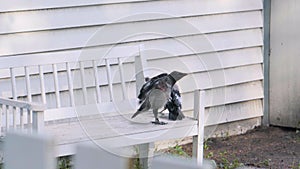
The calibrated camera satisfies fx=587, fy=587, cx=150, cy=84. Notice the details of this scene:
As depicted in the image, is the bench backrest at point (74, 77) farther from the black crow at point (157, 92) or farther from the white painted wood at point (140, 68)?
the black crow at point (157, 92)

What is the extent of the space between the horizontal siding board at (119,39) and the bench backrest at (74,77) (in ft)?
0.47

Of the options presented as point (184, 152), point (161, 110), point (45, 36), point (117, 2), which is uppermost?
point (117, 2)

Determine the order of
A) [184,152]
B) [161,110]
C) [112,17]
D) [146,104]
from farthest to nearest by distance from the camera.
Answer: [184,152] < [112,17] < [161,110] < [146,104]

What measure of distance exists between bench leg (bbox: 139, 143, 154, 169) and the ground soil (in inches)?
30.1

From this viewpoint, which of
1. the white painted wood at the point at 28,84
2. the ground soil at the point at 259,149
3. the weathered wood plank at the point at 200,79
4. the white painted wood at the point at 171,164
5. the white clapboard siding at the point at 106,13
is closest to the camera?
the white painted wood at the point at 171,164

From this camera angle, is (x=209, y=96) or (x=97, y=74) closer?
(x=97, y=74)

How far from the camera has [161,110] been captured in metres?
3.98

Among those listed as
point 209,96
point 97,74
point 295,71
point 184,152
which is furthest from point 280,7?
point 97,74

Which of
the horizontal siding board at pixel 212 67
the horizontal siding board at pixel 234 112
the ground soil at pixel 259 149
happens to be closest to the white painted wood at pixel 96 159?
the horizontal siding board at pixel 212 67

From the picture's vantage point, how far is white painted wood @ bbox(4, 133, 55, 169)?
3.80 ft

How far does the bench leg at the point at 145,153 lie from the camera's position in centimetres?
401

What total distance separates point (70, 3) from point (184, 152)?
5.20ft

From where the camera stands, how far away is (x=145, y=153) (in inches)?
159

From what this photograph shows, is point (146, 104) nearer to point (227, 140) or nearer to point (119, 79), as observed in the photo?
point (119, 79)
